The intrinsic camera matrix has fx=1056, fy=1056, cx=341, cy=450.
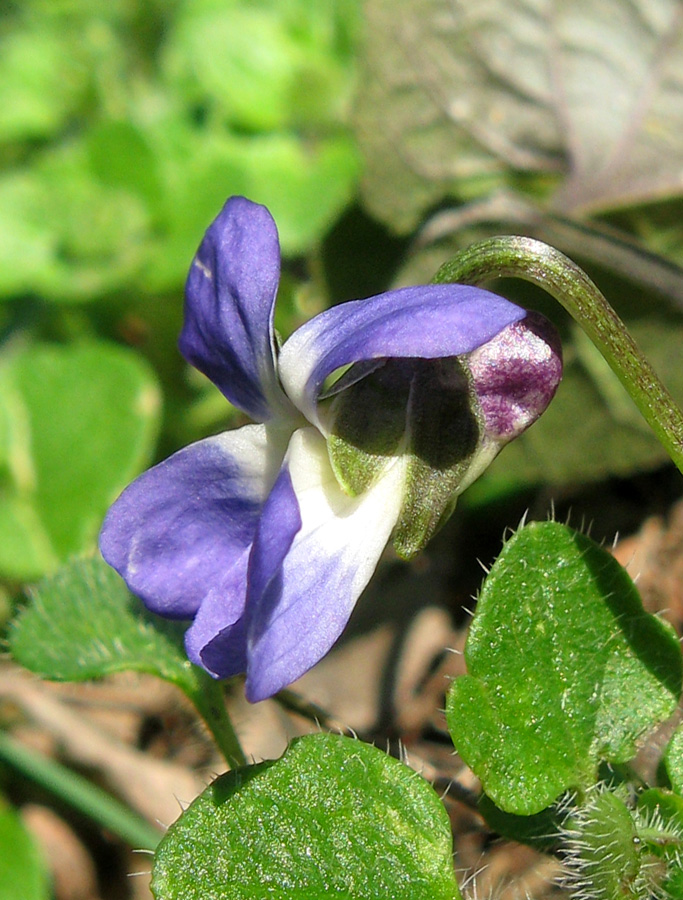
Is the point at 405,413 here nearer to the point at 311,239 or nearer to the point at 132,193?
the point at 311,239

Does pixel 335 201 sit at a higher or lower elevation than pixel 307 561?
lower

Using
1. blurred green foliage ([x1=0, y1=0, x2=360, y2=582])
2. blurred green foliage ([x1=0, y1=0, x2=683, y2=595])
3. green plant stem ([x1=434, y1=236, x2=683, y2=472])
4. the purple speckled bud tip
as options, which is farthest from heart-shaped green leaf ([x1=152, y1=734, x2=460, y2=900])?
blurred green foliage ([x1=0, y1=0, x2=360, y2=582])

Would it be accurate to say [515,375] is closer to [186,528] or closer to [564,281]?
[564,281]

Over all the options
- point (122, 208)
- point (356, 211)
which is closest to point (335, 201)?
point (356, 211)

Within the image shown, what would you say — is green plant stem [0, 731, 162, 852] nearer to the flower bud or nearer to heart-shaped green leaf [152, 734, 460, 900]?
heart-shaped green leaf [152, 734, 460, 900]

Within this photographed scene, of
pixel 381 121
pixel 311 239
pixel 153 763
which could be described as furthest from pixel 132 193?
pixel 153 763
